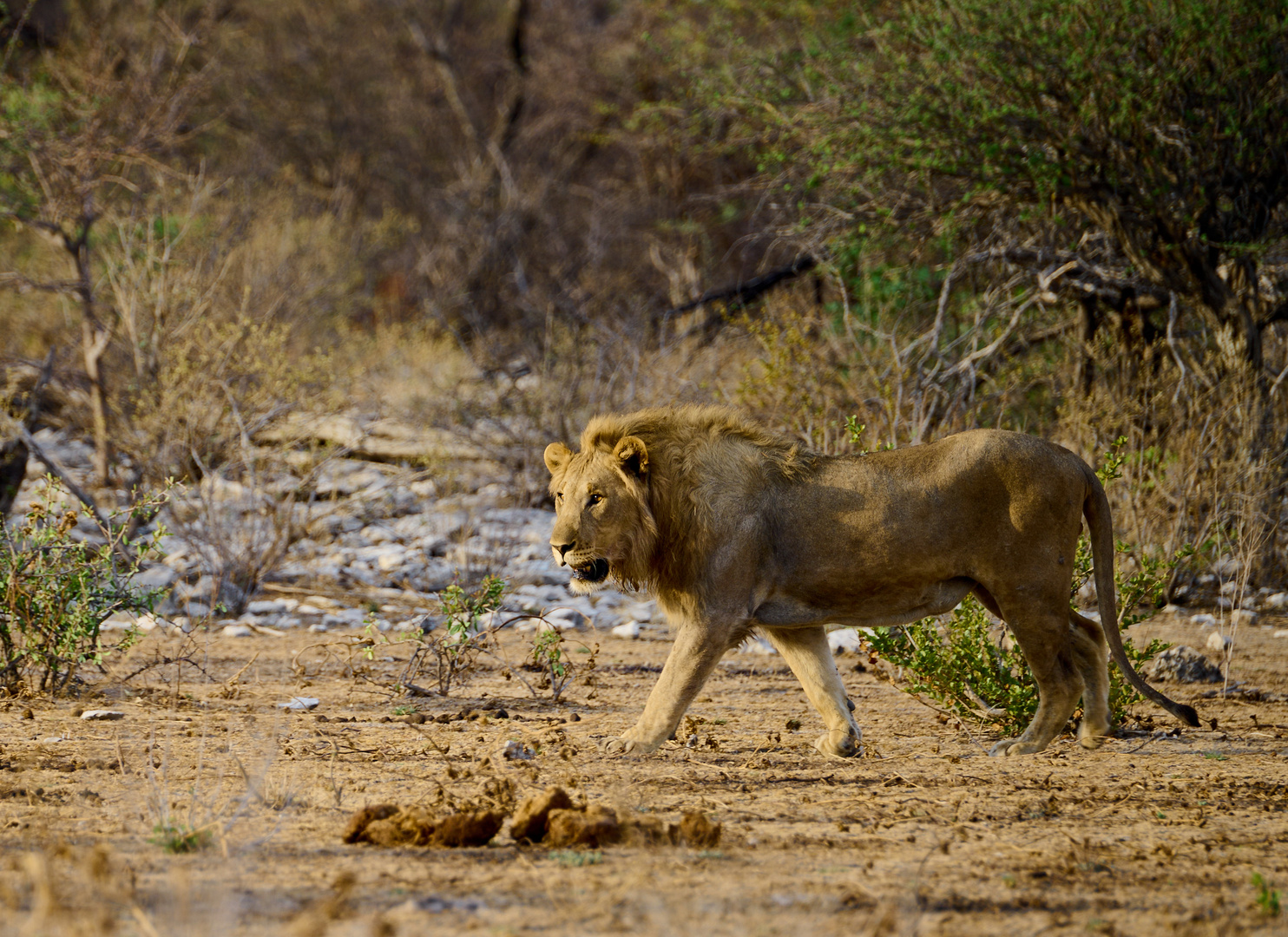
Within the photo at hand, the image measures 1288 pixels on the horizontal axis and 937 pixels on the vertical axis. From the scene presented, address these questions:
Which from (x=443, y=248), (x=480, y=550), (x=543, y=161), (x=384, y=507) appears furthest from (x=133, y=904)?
(x=543, y=161)

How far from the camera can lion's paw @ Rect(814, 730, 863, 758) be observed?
570cm

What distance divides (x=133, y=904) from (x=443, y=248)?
63.3 feet

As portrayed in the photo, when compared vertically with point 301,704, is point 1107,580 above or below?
above

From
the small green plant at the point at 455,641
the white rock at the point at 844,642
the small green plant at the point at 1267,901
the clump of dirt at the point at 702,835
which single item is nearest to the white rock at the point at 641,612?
the white rock at the point at 844,642

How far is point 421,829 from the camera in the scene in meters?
4.20

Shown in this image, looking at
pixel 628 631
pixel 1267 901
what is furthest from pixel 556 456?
pixel 628 631

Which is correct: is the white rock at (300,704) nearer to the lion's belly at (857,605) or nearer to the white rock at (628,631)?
the lion's belly at (857,605)

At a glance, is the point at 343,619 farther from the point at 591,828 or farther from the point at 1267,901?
the point at 1267,901

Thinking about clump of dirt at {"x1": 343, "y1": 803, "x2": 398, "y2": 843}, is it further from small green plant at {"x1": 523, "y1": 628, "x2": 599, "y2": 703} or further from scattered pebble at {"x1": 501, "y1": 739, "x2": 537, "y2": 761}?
small green plant at {"x1": 523, "y1": 628, "x2": 599, "y2": 703}

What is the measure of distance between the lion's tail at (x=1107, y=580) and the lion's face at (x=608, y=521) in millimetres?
1947

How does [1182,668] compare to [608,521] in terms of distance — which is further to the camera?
[1182,668]

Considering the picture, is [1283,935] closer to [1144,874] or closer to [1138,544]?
[1144,874]

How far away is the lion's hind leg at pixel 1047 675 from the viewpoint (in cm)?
555

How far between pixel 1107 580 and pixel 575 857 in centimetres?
288
